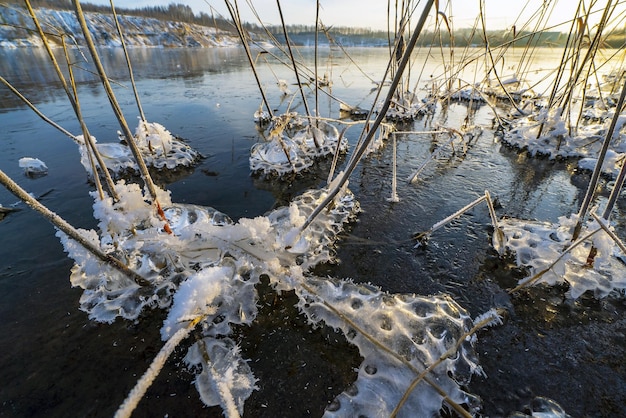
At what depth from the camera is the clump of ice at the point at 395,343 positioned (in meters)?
1.39

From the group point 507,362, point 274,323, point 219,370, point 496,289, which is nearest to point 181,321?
point 219,370

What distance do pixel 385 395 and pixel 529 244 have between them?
5.94 feet

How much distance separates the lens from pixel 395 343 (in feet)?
5.24

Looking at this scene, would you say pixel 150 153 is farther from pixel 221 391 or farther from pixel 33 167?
pixel 221 391

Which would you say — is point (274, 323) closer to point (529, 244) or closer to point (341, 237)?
point (341, 237)

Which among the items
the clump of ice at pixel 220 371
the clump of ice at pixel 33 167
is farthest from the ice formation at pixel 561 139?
the clump of ice at pixel 33 167

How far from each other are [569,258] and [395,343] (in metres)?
1.49

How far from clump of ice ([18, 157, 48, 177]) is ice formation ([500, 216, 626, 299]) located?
566cm

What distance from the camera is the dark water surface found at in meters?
1.44

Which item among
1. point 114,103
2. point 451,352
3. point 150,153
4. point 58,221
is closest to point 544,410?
point 451,352

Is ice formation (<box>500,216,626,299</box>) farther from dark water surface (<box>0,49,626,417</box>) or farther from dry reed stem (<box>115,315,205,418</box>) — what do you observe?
dry reed stem (<box>115,315,205,418</box>)

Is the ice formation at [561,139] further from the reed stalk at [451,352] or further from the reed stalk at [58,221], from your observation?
the reed stalk at [58,221]

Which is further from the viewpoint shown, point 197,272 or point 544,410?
point 197,272

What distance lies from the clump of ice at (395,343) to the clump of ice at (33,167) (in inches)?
168
